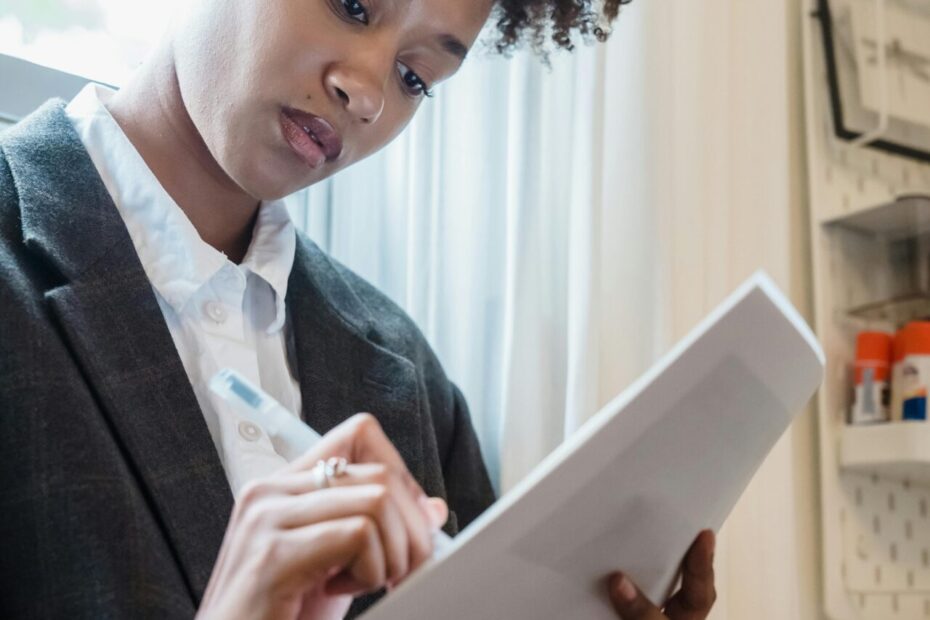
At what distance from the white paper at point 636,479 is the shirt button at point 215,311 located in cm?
37

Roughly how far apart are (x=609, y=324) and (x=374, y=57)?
14.4 inches

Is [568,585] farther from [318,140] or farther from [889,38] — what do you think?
[889,38]

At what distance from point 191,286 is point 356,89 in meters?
0.19

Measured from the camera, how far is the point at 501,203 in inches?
43.5

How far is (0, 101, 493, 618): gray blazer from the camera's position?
62cm

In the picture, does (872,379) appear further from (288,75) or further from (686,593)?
(288,75)

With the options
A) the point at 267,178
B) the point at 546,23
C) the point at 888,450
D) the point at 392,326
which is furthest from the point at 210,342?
the point at 888,450

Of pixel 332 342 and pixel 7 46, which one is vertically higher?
pixel 7 46

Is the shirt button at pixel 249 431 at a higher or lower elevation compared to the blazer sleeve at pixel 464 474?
higher

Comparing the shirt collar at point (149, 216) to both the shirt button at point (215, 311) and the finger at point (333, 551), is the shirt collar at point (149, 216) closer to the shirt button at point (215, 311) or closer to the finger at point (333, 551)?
the shirt button at point (215, 311)

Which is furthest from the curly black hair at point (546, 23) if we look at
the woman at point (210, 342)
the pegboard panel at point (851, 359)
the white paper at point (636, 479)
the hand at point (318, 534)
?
the hand at point (318, 534)

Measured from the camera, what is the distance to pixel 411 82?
85 centimetres

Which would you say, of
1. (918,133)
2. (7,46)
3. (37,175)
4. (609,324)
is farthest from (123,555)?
(918,133)

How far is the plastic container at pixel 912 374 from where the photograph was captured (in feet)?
3.52
